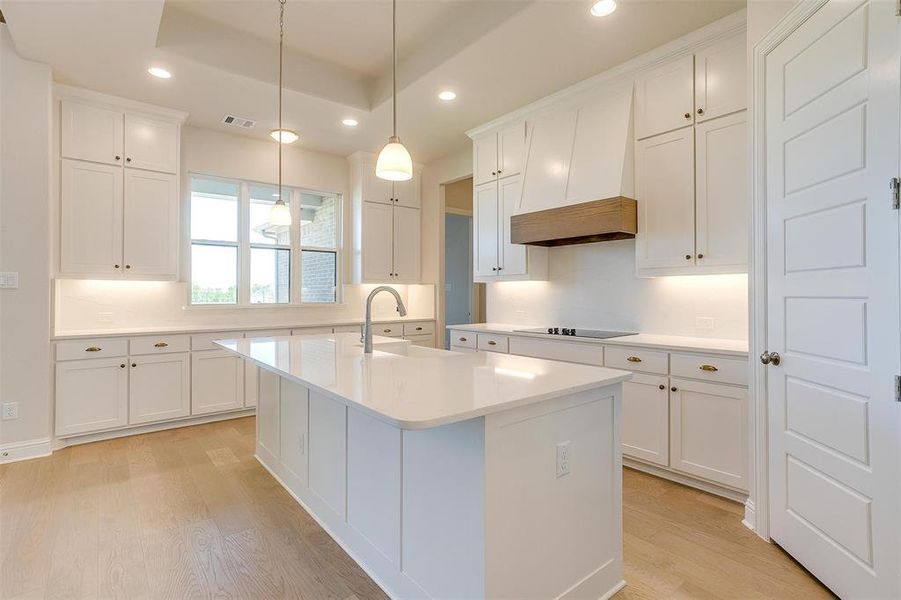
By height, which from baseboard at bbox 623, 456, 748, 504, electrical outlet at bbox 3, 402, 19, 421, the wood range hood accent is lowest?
baseboard at bbox 623, 456, 748, 504

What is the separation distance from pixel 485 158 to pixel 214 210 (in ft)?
9.50

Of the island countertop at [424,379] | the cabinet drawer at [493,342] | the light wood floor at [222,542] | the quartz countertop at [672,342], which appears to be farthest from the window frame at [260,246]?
the quartz countertop at [672,342]

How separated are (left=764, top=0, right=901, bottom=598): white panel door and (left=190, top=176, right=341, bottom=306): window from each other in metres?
4.19

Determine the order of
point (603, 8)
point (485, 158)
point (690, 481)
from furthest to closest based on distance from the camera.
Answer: point (485, 158)
point (690, 481)
point (603, 8)

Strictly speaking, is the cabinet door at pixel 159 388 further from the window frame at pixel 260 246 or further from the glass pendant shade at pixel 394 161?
the glass pendant shade at pixel 394 161

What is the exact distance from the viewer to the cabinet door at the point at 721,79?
2717 millimetres

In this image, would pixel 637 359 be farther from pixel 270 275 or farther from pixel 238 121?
pixel 238 121

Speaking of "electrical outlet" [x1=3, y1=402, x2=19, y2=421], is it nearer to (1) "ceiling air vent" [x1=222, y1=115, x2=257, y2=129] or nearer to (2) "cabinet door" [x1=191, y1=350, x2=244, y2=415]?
(2) "cabinet door" [x1=191, y1=350, x2=244, y2=415]

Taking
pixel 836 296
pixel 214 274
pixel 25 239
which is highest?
pixel 25 239

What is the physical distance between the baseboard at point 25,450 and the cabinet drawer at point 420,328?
11.0 ft

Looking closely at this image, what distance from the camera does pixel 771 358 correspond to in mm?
2141

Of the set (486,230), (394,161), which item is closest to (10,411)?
(394,161)

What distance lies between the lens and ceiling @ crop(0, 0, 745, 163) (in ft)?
8.93

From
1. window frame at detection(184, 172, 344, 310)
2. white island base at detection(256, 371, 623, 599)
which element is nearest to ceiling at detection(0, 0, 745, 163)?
window frame at detection(184, 172, 344, 310)
